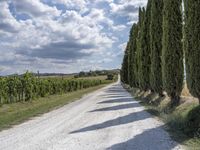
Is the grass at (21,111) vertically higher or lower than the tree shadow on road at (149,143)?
lower

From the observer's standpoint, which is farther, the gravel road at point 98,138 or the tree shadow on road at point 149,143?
the gravel road at point 98,138

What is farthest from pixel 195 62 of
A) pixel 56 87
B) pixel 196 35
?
pixel 56 87

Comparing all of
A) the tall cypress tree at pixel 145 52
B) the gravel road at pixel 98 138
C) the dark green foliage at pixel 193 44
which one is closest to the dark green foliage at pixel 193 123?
the dark green foliage at pixel 193 44

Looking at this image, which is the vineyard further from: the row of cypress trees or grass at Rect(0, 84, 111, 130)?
the row of cypress trees

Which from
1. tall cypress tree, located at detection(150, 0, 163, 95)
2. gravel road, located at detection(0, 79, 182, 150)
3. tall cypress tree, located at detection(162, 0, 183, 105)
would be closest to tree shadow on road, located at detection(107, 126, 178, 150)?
gravel road, located at detection(0, 79, 182, 150)

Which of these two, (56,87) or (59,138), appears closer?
(59,138)

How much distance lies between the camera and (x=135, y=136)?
11.2 meters

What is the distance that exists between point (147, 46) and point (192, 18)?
19909 millimetres

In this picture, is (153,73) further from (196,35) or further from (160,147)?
(160,147)

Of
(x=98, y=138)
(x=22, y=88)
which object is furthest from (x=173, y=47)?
(x=22, y=88)

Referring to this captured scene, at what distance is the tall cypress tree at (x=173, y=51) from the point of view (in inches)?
774

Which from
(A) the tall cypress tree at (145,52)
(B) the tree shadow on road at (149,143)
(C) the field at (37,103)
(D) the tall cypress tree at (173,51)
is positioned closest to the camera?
(B) the tree shadow on road at (149,143)

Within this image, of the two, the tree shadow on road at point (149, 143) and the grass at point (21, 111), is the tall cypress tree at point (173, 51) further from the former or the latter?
the tree shadow on road at point (149, 143)

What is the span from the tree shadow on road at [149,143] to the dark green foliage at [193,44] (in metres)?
2.79
